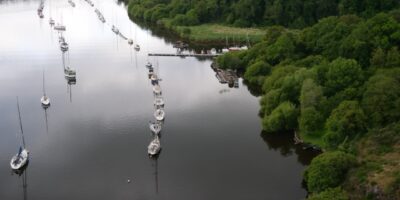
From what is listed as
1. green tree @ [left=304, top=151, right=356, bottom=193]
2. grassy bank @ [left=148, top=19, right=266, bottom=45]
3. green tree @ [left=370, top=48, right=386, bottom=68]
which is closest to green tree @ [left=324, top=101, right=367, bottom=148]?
green tree @ [left=304, top=151, right=356, bottom=193]

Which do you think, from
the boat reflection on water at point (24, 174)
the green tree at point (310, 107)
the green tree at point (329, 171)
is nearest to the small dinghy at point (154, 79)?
the green tree at point (310, 107)

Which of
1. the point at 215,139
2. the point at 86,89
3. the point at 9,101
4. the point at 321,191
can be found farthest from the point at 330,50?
the point at 9,101

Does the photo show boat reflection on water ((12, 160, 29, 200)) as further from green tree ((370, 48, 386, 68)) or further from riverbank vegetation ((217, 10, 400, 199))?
green tree ((370, 48, 386, 68))

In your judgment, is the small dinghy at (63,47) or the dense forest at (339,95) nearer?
the dense forest at (339,95)

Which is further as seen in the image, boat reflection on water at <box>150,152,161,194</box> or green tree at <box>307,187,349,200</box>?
boat reflection on water at <box>150,152,161,194</box>

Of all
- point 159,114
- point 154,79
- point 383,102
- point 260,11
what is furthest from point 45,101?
A: point 260,11

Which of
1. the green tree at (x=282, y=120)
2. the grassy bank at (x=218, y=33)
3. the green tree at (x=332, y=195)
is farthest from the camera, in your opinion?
the grassy bank at (x=218, y=33)

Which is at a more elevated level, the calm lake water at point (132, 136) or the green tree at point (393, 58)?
the green tree at point (393, 58)

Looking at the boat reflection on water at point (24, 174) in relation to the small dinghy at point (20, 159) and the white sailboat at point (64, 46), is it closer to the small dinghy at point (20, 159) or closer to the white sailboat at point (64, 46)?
the small dinghy at point (20, 159)
